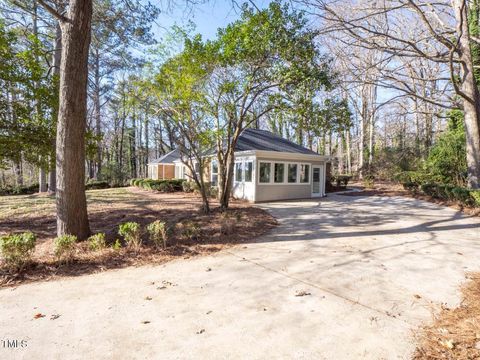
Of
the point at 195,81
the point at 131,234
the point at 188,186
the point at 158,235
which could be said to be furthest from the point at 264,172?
the point at 131,234

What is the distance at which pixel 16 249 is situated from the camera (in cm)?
407

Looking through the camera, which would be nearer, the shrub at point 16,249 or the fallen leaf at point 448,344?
the fallen leaf at point 448,344

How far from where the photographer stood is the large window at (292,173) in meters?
14.3

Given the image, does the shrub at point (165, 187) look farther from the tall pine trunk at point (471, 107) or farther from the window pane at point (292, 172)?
the tall pine trunk at point (471, 107)

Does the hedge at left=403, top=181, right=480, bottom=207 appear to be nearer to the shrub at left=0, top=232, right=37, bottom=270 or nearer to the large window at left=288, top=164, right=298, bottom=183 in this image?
the large window at left=288, top=164, right=298, bottom=183

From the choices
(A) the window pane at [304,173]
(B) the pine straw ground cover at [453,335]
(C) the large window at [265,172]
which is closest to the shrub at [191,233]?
(B) the pine straw ground cover at [453,335]

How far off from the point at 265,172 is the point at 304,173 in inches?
113

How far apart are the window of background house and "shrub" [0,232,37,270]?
10.0 m

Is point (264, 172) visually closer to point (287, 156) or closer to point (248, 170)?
point (248, 170)

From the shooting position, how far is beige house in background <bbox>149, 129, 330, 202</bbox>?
43.0 ft

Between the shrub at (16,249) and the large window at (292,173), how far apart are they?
1173cm

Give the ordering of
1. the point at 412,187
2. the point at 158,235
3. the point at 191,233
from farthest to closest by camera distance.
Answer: the point at 412,187
the point at 191,233
the point at 158,235

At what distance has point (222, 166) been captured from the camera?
991cm

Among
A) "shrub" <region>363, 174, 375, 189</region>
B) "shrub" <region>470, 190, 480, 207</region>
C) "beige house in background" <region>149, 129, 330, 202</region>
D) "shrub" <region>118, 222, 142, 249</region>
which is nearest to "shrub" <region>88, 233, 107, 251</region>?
"shrub" <region>118, 222, 142, 249</region>
